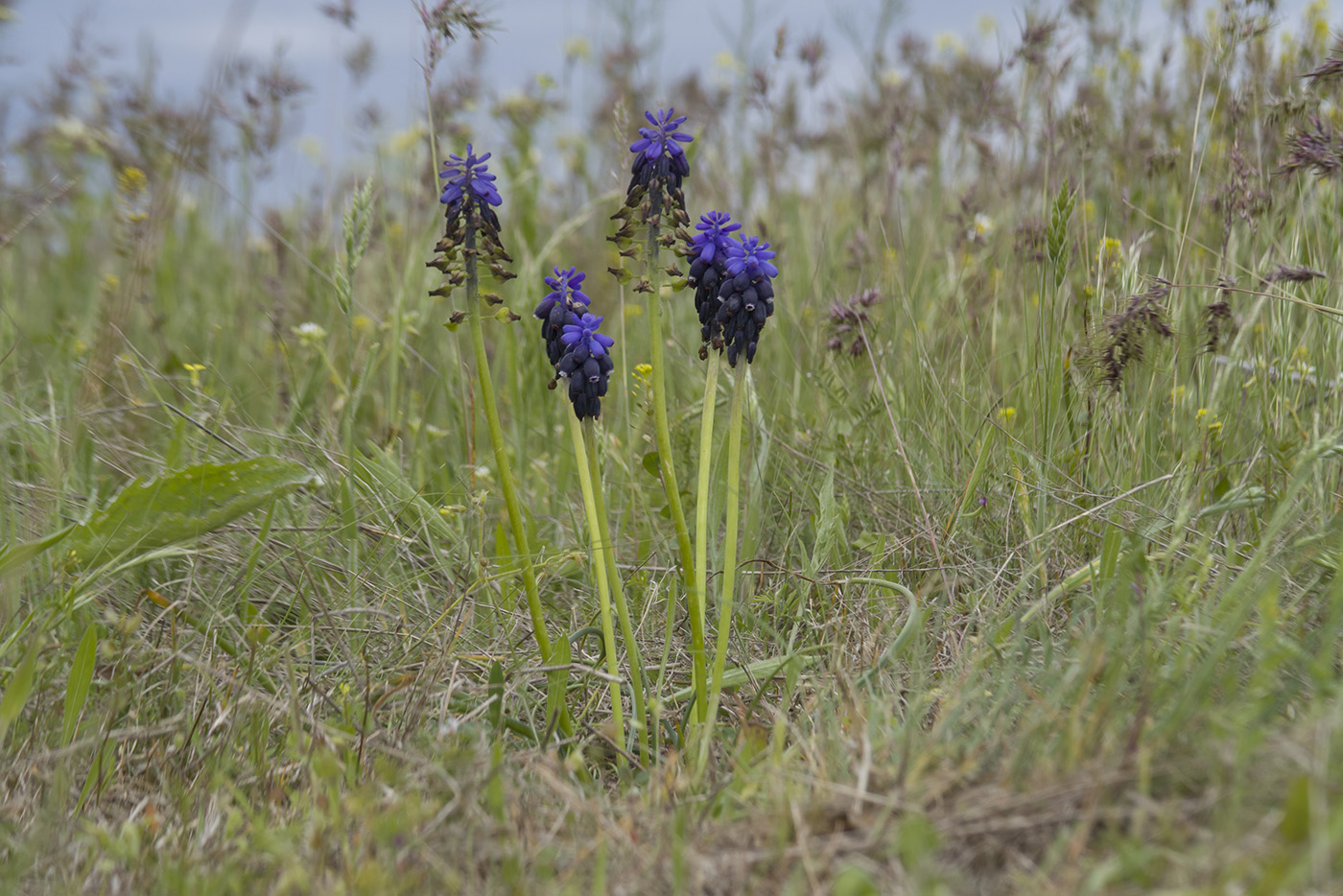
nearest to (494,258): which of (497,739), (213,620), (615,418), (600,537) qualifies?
(600,537)

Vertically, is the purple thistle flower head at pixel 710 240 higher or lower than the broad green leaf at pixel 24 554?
higher

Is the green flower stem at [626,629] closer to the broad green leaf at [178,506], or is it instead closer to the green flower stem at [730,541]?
the green flower stem at [730,541]

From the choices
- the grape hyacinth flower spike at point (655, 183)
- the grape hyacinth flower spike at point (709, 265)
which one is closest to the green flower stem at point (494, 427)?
the grape hyacinth flower spike at point (655, 183)

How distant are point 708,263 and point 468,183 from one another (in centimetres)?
44

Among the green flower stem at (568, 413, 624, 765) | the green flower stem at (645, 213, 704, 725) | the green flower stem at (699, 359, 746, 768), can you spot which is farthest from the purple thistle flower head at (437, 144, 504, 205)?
the green flower stem at (699, 359, 746, 768)

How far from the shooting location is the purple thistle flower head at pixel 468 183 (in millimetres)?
1752

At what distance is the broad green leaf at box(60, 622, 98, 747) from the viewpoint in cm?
187

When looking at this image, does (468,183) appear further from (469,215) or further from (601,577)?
(601,577)

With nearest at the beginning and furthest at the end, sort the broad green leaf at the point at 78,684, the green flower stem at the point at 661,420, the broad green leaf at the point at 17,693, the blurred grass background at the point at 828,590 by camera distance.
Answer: the blurred grass background at the point at 828,590 < the broad green leaf at the point at 17,693 < the green flower stem at the point at 661,420 < the broad green leaf at the point at 78,684

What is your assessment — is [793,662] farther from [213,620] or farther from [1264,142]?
[1264,142]

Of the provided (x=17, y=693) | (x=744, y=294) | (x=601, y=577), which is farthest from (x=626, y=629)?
(x=17, y=693)

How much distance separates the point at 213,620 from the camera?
2.20m

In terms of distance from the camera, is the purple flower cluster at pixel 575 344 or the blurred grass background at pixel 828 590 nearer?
the blurred grass background at pixel 828 590

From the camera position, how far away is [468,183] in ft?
5.79
